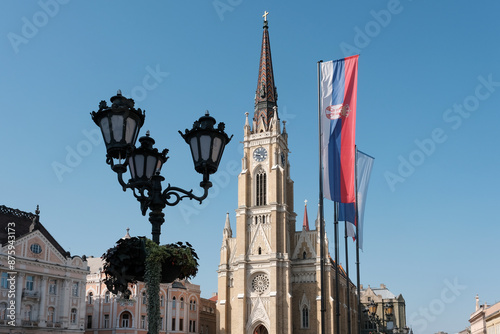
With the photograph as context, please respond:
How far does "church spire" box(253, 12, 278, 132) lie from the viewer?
77.9 m

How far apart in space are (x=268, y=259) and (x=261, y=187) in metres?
10.2

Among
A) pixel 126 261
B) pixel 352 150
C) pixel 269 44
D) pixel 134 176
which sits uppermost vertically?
pixel 269 44

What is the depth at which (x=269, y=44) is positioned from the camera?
83.1 m

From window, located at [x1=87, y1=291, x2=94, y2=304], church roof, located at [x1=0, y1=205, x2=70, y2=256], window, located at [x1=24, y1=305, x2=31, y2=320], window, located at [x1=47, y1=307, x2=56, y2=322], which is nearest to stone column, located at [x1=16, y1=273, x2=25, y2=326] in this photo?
window, located at [x1=24, y1=305, x2=31, y2=320]

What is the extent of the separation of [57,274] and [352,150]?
4027 centimetres

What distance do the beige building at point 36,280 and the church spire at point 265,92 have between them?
33268 millimetres

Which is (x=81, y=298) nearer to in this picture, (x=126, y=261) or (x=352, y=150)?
(x=352, y=150)

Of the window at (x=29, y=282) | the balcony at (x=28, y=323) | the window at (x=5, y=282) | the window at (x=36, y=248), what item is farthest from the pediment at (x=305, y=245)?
the window at (x=5, y=282)

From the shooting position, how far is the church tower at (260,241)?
66812mm

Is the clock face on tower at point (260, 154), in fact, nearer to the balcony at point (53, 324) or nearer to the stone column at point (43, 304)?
the stone column at point (43, 304)

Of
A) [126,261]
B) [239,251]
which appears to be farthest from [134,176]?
[239,251]

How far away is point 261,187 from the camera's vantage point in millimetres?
73312

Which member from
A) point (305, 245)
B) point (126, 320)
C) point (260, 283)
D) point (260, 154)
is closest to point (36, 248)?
point (126, 320)

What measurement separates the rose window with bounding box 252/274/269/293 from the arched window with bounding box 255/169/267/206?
9828mm
